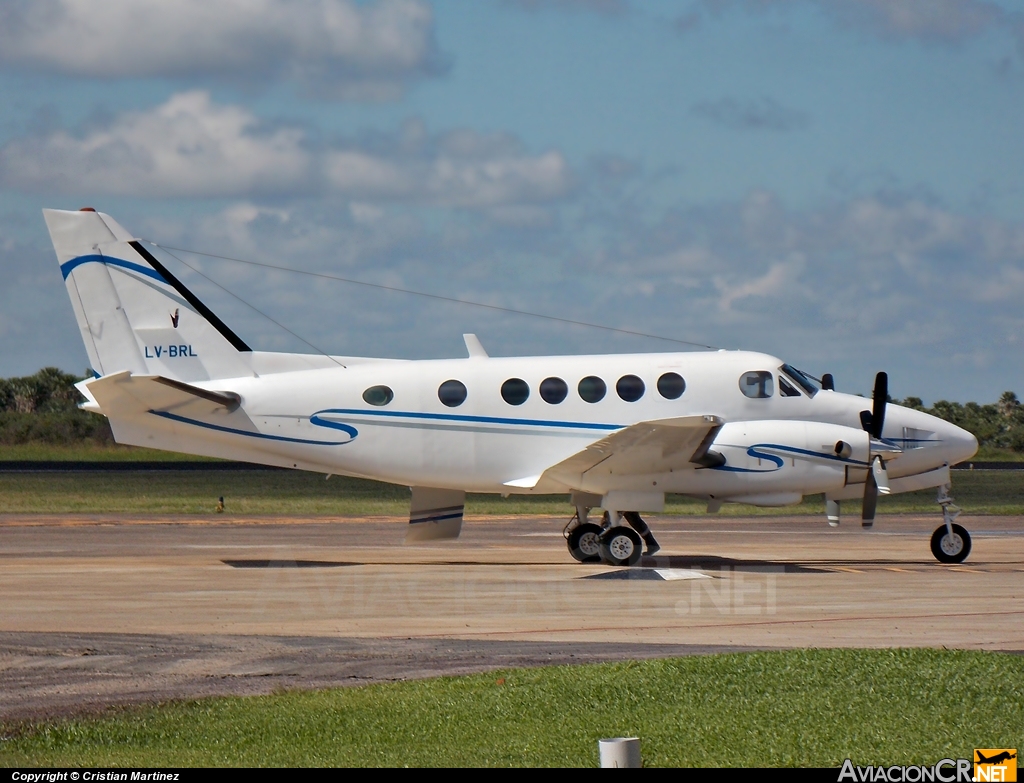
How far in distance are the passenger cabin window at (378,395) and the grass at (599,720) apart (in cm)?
1163

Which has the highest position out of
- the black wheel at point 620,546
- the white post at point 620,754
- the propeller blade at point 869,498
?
the propeller blade at point 869,498

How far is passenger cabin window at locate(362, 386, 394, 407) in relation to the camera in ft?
73.5

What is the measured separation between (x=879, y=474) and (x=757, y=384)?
8.60 feet

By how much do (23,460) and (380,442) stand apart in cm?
6238

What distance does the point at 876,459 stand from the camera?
21.8 m

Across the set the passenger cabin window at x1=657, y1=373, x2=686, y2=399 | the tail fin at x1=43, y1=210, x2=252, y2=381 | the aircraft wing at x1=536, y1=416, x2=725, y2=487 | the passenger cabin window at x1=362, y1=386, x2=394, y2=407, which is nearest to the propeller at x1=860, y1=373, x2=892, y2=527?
the aircraft wing at x1=536, y1=416, x2=725, y2=487

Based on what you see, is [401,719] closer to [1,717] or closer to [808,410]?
[1,717]

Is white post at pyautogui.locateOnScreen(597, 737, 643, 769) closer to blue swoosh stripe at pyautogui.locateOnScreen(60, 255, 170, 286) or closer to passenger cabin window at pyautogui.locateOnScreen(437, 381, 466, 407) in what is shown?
passenger cabin window at pyautogui.locateOnScreen(437, 381, 466, 407)

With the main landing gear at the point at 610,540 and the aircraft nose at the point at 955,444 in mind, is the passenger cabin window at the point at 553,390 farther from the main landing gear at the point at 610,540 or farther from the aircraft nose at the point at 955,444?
the aircraft nose at the point at 955,444

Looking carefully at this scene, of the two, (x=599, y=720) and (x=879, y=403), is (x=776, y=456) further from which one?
(x=599, y=720)

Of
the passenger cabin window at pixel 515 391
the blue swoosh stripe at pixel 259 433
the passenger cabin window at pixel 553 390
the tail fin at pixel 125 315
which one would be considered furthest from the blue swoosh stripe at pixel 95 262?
the passenger cabin window at pixel 553 390

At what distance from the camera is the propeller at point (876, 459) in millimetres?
21703

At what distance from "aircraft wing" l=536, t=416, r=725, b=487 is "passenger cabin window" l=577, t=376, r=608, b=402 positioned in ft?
4.14

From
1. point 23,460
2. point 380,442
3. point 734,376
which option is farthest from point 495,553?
point 23,460
